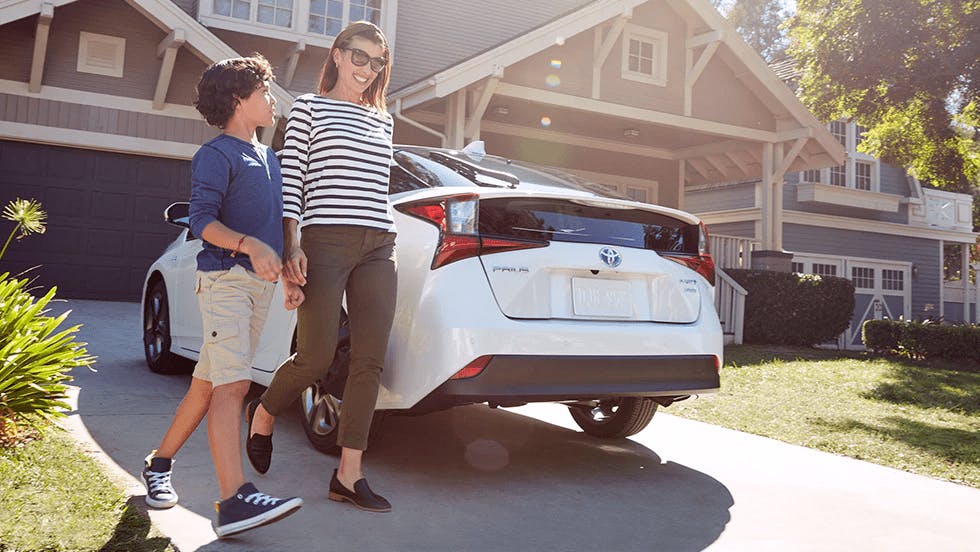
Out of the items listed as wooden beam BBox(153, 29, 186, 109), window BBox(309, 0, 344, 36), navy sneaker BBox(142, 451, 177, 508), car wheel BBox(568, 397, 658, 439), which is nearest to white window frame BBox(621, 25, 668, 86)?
window BBox(309, 0, 344, 36)

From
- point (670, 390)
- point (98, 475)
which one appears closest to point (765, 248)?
point (670, 390)

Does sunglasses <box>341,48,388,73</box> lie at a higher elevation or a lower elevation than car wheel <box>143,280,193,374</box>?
higher

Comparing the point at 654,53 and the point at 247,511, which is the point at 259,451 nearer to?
the point at 247,511

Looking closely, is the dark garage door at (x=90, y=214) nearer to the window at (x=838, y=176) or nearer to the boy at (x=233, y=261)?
the boy at (x=233, y=261)

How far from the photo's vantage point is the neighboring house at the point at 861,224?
22.1m

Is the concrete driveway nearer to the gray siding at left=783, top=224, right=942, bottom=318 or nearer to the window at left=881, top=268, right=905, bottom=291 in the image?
the gray siding at left=783, top=224, right=942, bottom=318

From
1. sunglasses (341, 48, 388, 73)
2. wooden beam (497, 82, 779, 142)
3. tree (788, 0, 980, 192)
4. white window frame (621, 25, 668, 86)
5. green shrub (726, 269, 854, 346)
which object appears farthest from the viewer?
tree (788, 0, 980, 192)

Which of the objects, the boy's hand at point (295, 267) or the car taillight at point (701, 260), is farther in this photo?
the car taillight at point (701, 260)

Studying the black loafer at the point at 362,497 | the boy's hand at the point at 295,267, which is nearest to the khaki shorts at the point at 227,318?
the boy's hand at the point at 295,267

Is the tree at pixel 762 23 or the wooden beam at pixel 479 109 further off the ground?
the tree at pixel 762 23

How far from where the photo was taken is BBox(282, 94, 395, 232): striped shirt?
3.31 metres

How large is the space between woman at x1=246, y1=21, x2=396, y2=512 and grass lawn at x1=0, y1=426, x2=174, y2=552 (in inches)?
26.7

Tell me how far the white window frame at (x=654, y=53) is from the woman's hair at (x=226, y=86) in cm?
1223

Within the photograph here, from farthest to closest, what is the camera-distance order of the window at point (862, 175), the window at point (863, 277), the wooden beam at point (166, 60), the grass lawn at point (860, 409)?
the window at point (862, 175), the window at point (863, 277), the wooden beam at point (166, 60), the grass lawn at point (860, 409)
